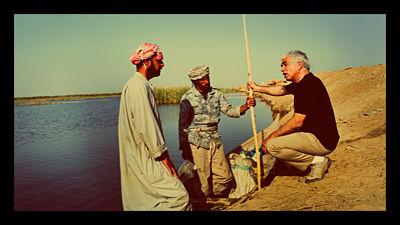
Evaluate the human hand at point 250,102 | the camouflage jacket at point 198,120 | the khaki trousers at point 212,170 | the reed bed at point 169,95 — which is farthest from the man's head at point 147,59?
the reed bed at point 169,95

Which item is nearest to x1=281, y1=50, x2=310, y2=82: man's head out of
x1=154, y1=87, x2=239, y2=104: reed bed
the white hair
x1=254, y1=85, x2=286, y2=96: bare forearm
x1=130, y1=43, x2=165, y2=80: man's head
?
the white hair

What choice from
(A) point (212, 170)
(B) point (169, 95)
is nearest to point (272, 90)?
(A) point (212, 170)

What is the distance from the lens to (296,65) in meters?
4.27

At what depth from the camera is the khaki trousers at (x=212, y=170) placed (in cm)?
421

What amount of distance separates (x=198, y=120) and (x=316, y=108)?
137cm

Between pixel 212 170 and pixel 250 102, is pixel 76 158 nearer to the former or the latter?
pixel 212 170

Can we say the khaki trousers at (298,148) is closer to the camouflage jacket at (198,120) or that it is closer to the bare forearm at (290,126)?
the bare forearm at (290,126)

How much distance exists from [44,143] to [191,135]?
Answer: 374cm

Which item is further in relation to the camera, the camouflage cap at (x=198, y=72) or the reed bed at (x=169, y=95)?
the reed bed at (x=169, y=95)

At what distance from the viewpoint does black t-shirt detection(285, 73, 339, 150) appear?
407cm

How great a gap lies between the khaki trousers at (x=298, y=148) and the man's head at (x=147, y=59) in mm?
1768

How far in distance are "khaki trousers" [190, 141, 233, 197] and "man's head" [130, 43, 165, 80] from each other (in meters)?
1.20
